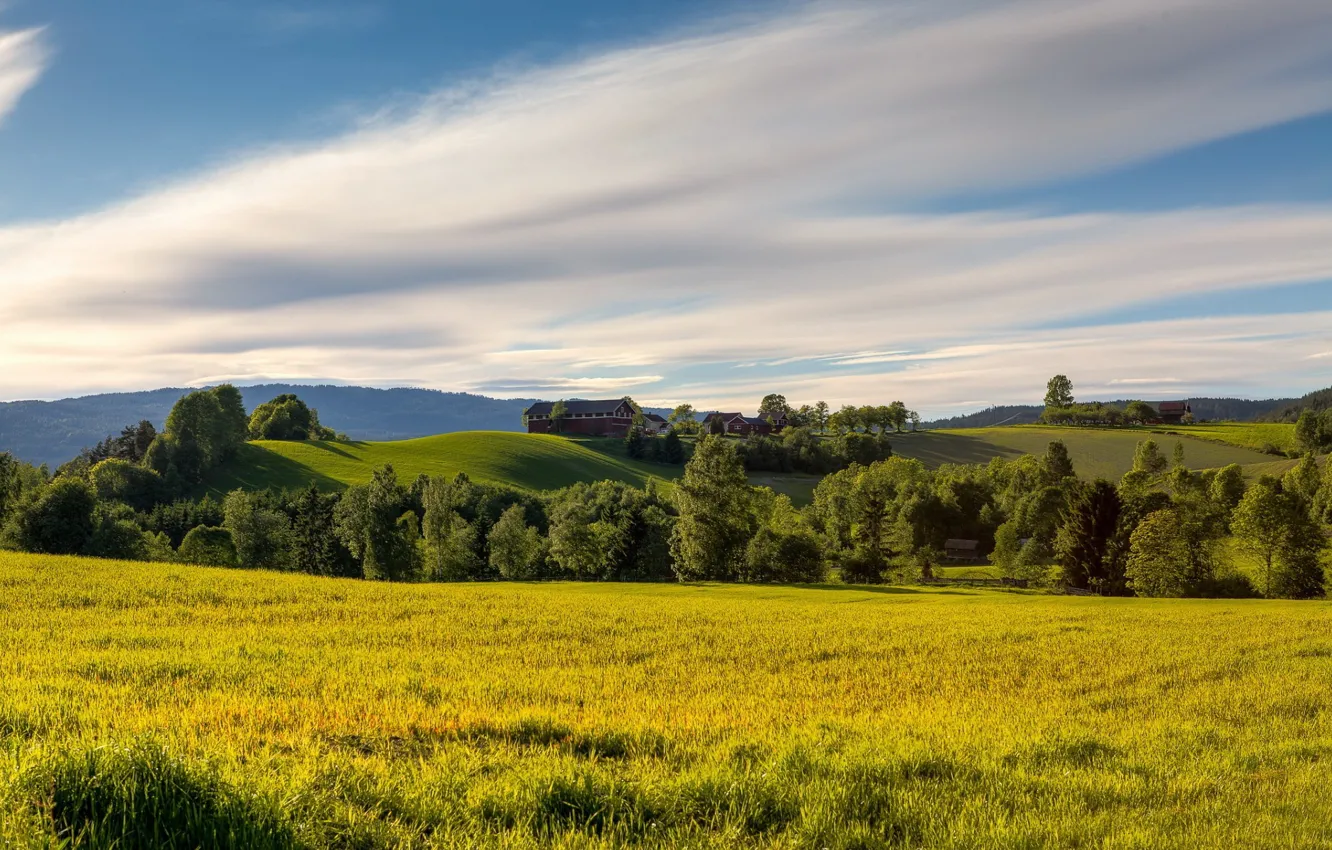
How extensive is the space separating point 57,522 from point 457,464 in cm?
8085

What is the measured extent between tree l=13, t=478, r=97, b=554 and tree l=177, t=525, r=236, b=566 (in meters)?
12.8

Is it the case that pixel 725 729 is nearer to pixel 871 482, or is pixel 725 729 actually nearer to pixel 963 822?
pixel 963 822

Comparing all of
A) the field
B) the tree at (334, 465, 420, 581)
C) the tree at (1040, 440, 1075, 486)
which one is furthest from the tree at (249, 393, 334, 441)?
the field

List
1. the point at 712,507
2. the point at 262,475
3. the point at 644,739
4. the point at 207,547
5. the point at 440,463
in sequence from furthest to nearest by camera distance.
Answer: the point at 440,463 → the point at 262,475 → the point at 207,547 → the point at 712,507 → the point at 644,739

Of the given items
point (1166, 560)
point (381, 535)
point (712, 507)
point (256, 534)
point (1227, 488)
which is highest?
point (712, 507)

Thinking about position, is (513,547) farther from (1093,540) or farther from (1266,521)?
(1266,521)

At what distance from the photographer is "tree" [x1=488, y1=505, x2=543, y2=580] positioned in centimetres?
8281

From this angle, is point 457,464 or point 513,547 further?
point 457,464

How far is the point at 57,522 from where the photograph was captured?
6475cm

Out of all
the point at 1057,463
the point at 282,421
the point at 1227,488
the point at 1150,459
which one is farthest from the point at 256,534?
the point at 1150,459

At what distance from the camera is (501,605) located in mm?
37281

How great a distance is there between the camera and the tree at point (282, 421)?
160m

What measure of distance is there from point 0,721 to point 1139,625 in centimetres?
3647

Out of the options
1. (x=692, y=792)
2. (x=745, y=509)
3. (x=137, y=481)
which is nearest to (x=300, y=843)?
(x=692, y=792)
